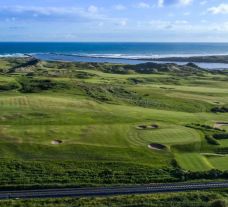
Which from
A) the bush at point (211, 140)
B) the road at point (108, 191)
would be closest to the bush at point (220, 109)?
the bush at point (211, 140)

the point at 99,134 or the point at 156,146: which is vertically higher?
the point at 99,134

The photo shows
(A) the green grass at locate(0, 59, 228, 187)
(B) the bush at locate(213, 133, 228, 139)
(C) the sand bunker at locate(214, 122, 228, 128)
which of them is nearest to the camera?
(A) the green grass at locate(0, 59, 228, 187)

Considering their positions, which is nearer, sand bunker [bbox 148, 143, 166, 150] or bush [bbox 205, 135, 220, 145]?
sand bunker [bbox 148, 143, 166, 150]

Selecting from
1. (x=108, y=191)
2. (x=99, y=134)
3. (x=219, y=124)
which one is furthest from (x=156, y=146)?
(x=219, y=124)

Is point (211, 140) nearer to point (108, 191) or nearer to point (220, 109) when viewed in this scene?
point (108, 191)

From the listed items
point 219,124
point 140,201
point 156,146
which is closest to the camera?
point 140,201

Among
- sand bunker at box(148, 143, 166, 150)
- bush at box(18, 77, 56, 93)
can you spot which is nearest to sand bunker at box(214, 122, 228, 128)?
sand bunker at box(148, 143, 166, 150)

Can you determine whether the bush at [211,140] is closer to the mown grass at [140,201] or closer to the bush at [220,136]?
the bush at [220,136]

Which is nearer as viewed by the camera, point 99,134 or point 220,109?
point 99,134

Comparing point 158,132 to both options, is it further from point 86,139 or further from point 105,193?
point 105,193

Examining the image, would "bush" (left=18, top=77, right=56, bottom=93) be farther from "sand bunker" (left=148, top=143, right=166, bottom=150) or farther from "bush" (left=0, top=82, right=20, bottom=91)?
"sand bunker" (left=148, top=143, right=166, bottom=150)
